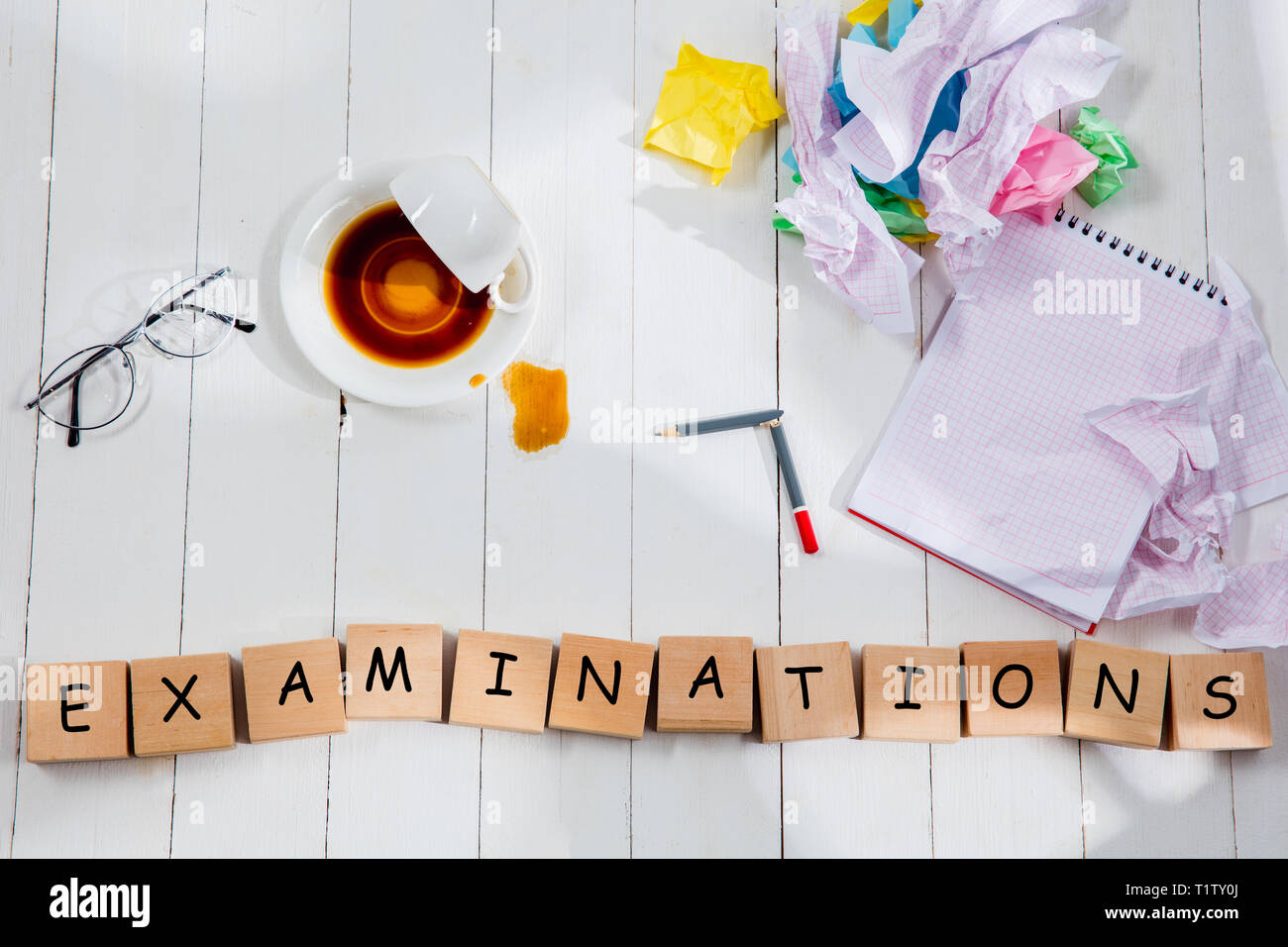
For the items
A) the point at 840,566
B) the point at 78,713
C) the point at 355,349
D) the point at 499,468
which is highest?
the point at 355,349

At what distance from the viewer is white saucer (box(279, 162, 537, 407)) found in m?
0.96

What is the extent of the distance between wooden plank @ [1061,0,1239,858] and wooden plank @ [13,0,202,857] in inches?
38.0

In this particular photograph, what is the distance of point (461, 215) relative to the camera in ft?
2.97

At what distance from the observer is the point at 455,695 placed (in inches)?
37.9

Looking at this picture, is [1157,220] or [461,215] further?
[1157,220]

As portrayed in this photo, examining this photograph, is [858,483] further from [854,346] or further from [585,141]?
[585,141]

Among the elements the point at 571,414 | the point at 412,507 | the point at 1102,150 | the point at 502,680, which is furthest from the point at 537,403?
the point at 1102,150

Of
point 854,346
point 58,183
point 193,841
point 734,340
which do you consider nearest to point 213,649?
point 193,841

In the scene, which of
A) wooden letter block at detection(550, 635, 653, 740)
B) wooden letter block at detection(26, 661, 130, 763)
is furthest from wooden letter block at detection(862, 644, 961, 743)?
wooden letter block at detection(26, 661, 130, 763)

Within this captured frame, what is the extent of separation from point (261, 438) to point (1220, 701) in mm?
1031

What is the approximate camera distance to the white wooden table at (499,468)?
99 centimetres

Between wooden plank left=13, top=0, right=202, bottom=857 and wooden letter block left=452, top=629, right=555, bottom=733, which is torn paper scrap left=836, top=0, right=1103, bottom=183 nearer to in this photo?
wooden letter block left=452, top=629, right=555, bottom=733

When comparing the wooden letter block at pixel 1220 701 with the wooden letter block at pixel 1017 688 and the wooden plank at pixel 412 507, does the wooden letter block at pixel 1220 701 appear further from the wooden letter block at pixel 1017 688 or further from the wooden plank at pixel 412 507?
the wooden plank at pixel 412 507

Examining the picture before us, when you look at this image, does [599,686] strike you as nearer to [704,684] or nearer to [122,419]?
[704,684]
